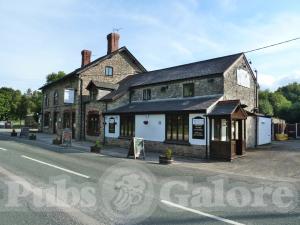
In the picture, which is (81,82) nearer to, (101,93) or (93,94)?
(93,94)

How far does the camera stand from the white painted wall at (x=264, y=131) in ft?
80.4

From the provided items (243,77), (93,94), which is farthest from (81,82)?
(243,77)

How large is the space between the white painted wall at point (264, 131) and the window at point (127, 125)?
440 inches

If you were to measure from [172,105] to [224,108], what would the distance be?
4.47 metres

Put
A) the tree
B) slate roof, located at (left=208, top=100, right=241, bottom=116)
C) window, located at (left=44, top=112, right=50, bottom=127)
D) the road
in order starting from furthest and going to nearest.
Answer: the tree
window, located at (left=44, top=112, right=50, bottom=127)
slate roof, located at (left=208, top=100, right=241, bottom=116)
the road

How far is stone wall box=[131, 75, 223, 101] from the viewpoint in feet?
65.2

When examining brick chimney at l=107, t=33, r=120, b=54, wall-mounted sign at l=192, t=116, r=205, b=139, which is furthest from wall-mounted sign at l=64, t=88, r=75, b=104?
wall-mounted sign at l=192, t=116, r=205, b=139

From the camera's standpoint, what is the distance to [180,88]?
2206 cm

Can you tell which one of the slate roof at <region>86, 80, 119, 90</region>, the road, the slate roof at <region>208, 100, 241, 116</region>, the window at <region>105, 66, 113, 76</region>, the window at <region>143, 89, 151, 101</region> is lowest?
the road

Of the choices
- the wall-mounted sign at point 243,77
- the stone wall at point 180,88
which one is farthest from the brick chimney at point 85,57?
the wall-mounted sign at point 243,77

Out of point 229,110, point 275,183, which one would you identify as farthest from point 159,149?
point 275,183

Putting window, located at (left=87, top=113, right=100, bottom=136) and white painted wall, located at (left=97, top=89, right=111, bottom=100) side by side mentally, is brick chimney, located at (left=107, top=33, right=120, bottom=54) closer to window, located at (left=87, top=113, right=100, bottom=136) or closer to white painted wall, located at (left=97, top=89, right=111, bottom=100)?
white painted wall, located at (left=97, top=89, right=111, bottom=100)

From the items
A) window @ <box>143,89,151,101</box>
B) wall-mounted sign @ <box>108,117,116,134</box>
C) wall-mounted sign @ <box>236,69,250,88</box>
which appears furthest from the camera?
window @ <box>143,89,151,101</box>

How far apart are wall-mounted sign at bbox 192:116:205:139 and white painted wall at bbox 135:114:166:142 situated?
270 cm
